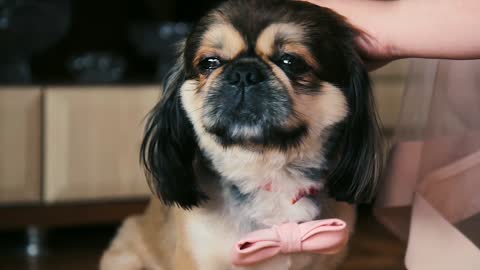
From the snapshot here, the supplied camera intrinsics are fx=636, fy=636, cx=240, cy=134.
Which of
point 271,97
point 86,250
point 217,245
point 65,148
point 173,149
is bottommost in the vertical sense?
point 86,250

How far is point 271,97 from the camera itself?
935mm

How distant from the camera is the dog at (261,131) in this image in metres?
0.95

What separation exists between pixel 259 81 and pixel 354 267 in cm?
94

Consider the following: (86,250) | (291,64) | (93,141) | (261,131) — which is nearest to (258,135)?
(261,131)

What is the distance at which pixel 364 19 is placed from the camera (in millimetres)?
1028

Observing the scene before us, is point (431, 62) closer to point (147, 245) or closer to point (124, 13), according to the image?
point (147, 245)

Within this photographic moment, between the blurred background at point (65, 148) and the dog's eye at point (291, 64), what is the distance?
82 centimetres

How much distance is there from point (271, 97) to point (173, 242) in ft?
1.26

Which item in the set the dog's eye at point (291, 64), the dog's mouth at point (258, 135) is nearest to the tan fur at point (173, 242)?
the dog's mouth at point (258, 135)

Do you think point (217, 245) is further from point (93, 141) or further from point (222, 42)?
point (93, 141)

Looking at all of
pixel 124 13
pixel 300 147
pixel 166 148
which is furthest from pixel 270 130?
pixel 124 13

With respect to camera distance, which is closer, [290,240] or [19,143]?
[290,240]

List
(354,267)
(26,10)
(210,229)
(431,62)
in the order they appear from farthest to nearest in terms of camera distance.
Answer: (26,10) < (354,267) < (431,62) < (210,229)

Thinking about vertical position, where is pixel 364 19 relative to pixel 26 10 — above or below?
above
